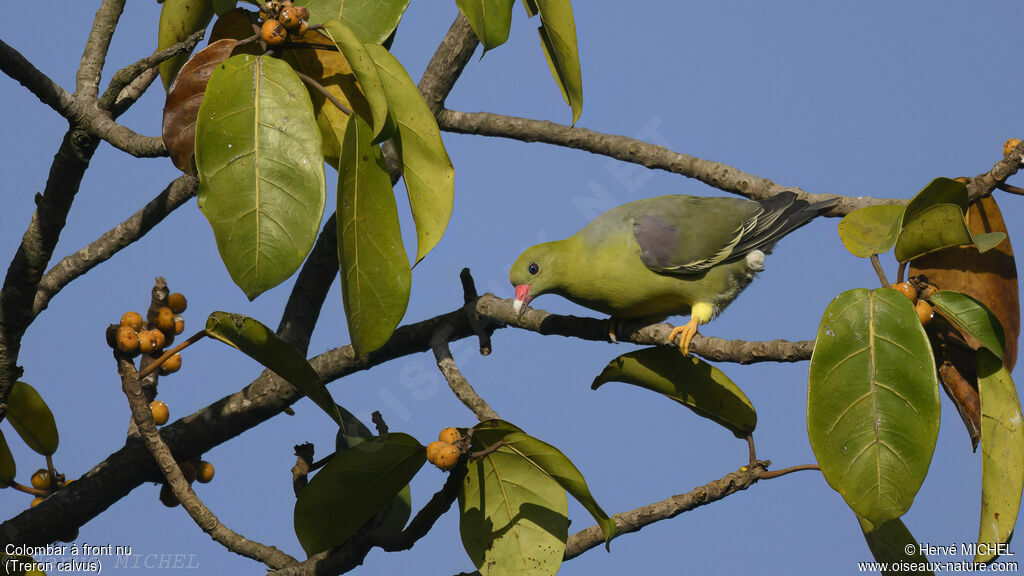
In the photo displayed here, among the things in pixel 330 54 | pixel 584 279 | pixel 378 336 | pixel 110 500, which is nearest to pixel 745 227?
pixel 584 279

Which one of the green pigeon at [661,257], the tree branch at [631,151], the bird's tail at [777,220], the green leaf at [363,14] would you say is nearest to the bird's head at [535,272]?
the green pigeon at [661,257]

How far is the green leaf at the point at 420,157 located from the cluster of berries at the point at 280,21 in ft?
0.73

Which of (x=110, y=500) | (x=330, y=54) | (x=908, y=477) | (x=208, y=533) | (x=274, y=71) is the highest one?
(x=330, y=54)

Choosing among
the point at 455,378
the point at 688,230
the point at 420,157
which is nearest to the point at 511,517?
the point at 455,378

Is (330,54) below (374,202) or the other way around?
the other way around

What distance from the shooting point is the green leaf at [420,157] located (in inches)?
72.9

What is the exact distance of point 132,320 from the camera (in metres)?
2.32

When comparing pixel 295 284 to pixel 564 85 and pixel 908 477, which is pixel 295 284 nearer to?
pixel 564 85

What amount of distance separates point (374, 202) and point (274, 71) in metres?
0.37

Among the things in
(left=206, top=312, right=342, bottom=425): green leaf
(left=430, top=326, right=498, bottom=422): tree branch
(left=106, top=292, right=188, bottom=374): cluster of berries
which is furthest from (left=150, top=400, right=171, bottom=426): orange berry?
(left=430, top=326, right=498, bottom=422): tree branch

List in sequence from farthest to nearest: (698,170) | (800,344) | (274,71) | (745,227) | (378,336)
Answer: (745,227), (698,170), (800,344), (274,71), (378,336)

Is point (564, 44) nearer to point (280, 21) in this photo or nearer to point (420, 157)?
point (420, 157)

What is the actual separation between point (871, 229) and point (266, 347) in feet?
4.82

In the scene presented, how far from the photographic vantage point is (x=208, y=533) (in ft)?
7.52
